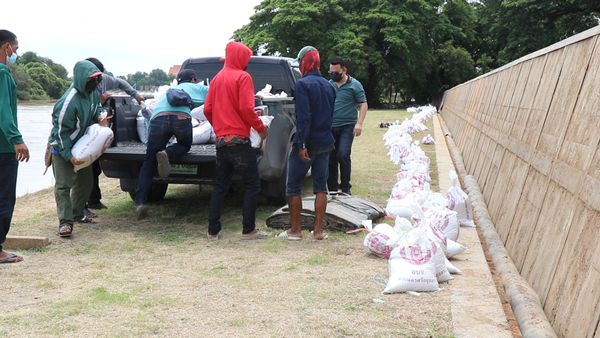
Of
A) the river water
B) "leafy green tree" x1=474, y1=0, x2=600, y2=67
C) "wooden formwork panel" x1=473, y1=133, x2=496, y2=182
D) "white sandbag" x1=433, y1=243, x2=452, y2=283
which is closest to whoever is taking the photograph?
"white sandbag" x1=433, y1=243, x2=452, y2=283

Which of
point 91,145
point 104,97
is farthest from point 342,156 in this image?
point 91,145

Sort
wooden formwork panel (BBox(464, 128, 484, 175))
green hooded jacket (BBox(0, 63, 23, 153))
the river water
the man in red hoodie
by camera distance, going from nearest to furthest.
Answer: green hooded jacket (BBox(0, 63, 23, 153)) → the man in red hoodie → wooden formwork panel (BBox(464, 128, 484, 175)) → the river water

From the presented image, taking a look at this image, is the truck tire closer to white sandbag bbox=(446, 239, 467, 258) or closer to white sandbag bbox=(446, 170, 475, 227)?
white sandbag bbox=(446, 170, 475, 227)

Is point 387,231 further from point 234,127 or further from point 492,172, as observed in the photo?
point 492,172

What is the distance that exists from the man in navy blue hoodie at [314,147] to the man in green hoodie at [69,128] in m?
2.09

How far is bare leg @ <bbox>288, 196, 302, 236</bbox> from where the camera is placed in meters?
6.08

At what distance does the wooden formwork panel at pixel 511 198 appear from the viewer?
5508 millimetres

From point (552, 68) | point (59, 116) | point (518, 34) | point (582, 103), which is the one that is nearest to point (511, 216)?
point (552, 68)

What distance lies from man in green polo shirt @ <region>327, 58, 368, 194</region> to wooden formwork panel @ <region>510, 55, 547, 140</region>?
2.07 meters

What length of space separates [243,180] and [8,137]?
2124 mm

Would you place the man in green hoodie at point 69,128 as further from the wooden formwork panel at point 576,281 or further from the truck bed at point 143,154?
the wooden formwork panel at point 576,281

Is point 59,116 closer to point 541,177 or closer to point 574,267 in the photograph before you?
point 541,177

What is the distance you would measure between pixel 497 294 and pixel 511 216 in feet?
4.71

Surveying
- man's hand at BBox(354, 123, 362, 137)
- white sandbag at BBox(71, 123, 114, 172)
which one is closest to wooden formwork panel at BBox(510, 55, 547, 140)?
man's hand at BBox(354, 123, 362, 137)
